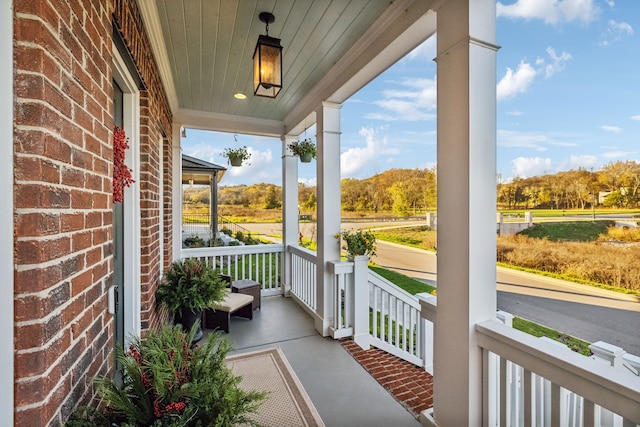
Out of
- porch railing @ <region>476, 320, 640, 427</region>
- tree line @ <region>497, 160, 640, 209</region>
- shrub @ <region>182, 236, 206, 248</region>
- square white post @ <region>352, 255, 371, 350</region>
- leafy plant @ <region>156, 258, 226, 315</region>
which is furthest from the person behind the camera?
shrub @ <region>182, 236, 206, 248</region>

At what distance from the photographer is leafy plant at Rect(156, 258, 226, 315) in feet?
9.96

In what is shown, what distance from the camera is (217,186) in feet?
19.6

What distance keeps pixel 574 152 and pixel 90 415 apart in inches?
87.3

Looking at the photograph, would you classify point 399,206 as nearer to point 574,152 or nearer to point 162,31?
point 574,152

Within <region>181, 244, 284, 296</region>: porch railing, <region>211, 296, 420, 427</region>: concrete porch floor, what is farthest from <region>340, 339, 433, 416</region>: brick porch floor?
<region>181, 244, 284, 296</region>: porch railing

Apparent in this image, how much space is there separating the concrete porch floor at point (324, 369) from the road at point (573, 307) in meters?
1.09

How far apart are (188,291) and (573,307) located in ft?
9.92

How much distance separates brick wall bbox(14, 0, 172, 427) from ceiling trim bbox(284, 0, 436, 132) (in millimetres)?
1728

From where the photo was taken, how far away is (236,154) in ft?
15.8

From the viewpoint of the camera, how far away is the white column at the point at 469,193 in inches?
64.3

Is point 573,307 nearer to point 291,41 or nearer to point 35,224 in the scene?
point 35,224

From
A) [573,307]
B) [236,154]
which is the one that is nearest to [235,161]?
[236,154]

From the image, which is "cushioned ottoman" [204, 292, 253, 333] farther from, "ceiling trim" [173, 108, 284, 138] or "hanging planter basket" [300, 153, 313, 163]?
"ceiling trim" [173, 108, 284, 138]

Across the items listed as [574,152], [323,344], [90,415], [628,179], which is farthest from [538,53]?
[323,344]
